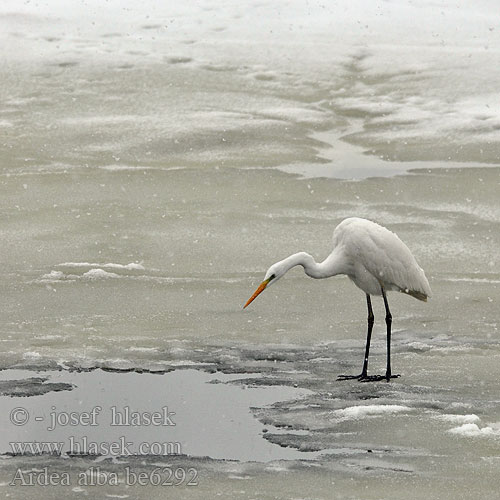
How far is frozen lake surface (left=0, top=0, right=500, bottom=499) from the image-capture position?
637 cm

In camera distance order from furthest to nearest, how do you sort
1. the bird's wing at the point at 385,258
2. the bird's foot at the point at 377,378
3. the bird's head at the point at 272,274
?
the bird's wing at the point at 385,258 → the bird's head at the point at 272,274 → the bird's foot at the point at 377,378

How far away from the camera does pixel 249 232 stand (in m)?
10.8

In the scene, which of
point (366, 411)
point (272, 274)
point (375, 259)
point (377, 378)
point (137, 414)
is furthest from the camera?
point (375, 259)

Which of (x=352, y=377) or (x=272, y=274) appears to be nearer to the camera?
(x=352, y=377)

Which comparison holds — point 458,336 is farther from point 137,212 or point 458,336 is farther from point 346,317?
point 137,212

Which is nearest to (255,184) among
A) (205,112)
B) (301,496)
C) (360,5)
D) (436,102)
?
(205,112)

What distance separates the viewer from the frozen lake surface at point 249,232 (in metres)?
6.37

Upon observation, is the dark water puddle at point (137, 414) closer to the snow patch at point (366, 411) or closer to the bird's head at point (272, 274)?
the snow patch at point (366, 411)

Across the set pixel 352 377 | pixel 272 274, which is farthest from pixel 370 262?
pixel 352 377

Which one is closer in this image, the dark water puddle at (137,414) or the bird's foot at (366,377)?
the dark water puddle at (137,414)

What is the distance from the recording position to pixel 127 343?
8133mm

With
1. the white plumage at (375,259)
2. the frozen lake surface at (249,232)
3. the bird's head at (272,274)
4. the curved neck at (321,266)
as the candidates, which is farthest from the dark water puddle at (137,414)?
the white plumage at (375,259)

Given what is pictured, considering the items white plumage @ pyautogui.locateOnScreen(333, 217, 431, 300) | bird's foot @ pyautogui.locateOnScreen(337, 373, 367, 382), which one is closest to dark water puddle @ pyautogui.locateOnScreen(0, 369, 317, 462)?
bird's foot @ pyautogui.locateOnScreen(337, 373, 367, 382)

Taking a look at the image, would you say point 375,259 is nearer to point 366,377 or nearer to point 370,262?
point 370,262
